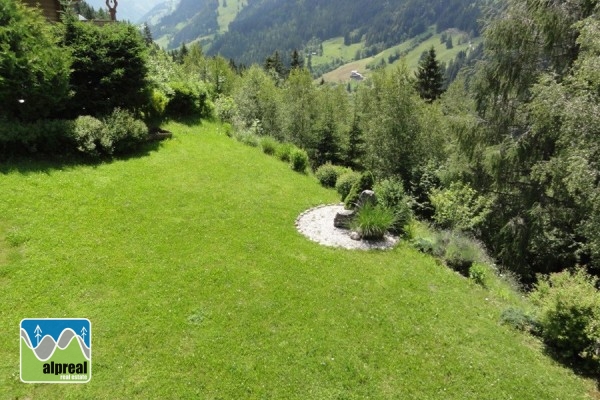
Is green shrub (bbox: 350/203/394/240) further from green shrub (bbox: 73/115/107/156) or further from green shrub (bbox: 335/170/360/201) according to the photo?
green shrub (bbox: 73/115/107/156)

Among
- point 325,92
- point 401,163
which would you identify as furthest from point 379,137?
point 325,92

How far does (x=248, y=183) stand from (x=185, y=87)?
9.93 metres

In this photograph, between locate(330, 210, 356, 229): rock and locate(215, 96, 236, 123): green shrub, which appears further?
locate(215, 96, 236, 123): green shrub

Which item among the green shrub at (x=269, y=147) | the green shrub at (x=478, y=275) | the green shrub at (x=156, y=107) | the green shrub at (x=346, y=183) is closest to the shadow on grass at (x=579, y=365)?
the green shrub at (x=478, y=275)

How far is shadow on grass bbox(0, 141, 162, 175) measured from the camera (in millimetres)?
13008

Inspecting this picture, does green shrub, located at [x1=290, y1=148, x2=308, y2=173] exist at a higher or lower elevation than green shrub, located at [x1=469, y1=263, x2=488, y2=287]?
higher

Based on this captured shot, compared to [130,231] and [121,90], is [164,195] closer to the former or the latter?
[130,231]

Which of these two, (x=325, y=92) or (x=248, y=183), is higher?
(x=325, y=92)

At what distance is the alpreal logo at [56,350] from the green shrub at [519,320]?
10114mm

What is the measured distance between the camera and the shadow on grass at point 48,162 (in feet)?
42.7

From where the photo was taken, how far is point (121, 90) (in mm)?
17344

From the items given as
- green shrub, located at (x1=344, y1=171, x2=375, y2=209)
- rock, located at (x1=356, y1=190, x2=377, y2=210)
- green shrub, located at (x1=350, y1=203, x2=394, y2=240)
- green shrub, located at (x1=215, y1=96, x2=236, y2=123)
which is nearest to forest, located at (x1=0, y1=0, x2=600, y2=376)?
green shrub, located at (x1=344, y1=171, x2=375, y2=209)

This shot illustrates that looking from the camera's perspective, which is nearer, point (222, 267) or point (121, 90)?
point (222, 267)

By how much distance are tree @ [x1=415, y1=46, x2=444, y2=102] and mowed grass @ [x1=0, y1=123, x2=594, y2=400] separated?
36.5m
